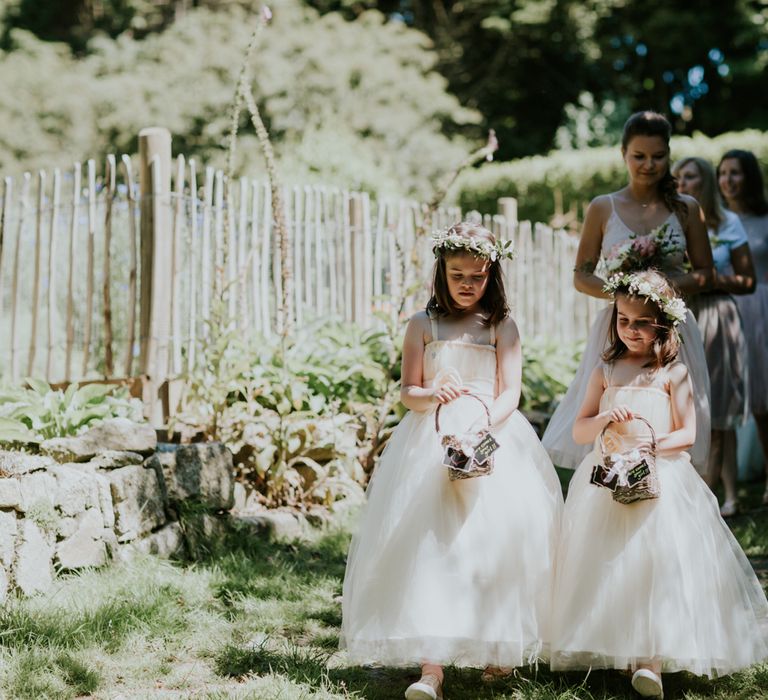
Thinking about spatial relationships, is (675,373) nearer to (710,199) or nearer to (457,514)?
(457,514)

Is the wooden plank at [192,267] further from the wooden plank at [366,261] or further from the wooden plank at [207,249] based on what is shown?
the wooden plank at [366,261]

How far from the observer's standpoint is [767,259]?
5.89 meters

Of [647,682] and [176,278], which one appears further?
[176,278]

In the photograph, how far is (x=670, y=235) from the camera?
3.98 m

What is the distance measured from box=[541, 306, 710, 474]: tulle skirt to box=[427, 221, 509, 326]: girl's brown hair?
A: 2.25 feet

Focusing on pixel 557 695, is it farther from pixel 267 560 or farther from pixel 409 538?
pixel 267 560

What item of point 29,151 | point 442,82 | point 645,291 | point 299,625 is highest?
point 442,82

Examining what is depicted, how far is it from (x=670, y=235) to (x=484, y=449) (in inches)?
64.3

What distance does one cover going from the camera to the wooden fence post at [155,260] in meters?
5.38

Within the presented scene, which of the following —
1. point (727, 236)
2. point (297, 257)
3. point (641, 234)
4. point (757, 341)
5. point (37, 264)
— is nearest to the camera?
point (641, 234)

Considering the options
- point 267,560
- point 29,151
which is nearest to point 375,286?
point 267,560

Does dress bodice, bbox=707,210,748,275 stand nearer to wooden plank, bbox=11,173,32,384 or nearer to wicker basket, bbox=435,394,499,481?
wicker basket, bbox=435,394,499,481

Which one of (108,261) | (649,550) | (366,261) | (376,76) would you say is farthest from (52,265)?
(376,76)

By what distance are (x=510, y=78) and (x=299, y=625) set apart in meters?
19.2
